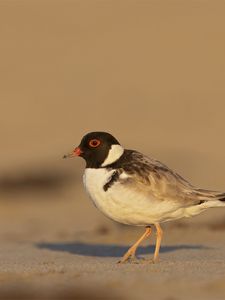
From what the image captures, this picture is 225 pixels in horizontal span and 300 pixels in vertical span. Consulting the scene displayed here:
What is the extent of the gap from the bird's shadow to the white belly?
1336 millimetres

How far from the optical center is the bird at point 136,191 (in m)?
9.82

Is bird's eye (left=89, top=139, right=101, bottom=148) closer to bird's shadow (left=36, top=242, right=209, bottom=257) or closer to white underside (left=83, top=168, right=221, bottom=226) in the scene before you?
white underside (left=83, top=168, right=221, bottom=226)

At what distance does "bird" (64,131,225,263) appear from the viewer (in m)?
9.82

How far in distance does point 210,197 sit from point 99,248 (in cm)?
217

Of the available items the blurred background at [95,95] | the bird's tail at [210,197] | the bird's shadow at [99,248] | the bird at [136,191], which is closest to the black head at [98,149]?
the bird at [136,191]

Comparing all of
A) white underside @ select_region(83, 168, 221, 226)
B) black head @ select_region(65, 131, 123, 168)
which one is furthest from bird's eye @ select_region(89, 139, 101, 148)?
white underside @ select_region(83, 168, 221, 226)

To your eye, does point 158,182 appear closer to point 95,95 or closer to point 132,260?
point 132,260

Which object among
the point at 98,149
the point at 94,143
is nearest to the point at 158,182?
the point at 98,149

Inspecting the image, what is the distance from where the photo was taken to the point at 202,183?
18828 mm

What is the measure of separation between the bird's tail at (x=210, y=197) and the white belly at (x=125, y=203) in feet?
0.78

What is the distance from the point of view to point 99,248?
11.9m

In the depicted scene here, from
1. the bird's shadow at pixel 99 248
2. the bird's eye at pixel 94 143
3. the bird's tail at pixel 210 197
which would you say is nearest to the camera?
the bird's tail at pixel 210 197

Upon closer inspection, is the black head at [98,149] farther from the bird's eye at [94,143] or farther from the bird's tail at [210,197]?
the bird's tail at [210,197]

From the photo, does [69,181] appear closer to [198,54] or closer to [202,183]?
[202,183]
